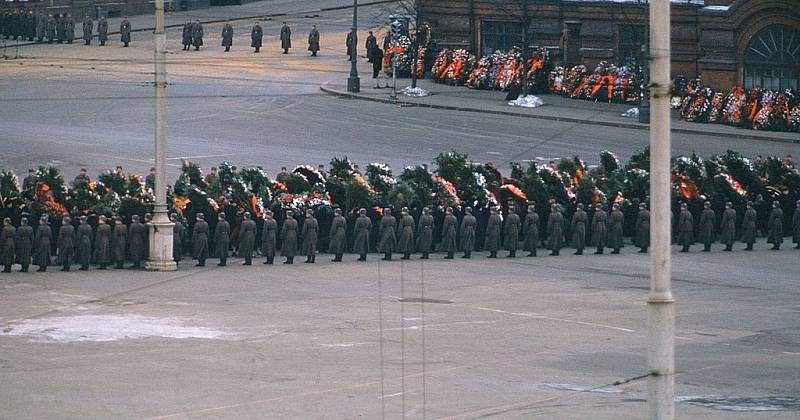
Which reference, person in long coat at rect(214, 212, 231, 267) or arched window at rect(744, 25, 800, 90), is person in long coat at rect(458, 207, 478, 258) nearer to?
person in long coat at rect(214, 212, 231, 267)

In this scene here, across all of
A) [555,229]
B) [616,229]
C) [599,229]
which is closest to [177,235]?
[555,229]

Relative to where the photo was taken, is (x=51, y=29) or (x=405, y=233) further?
(x=51, y=29)

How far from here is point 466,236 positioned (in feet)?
90.7

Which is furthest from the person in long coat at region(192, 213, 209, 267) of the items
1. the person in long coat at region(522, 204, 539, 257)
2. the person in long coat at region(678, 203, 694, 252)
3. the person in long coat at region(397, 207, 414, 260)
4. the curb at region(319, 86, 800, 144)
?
the curb at region(319, 86, 800, 144)

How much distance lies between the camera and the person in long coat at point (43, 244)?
24.9 metres

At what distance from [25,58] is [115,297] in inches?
1388

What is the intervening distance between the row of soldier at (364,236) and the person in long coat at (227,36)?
30808 mm

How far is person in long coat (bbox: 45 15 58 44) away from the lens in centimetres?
5931

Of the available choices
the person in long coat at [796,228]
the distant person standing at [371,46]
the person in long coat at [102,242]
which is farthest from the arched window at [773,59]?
the person in long coat at [102,242]

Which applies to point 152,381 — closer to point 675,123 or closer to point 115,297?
point 115,297

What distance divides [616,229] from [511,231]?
2.08m

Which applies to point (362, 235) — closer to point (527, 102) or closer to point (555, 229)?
point (555, 229)

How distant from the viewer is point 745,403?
1508cm

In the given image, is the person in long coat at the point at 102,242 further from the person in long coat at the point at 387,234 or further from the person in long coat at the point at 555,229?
the person in long coat at the point at 555,229
